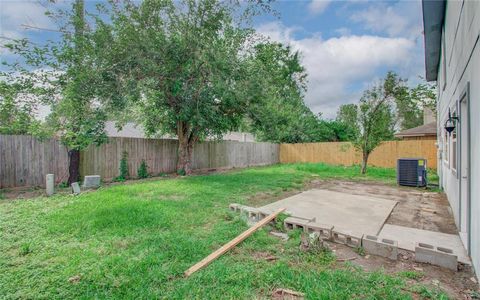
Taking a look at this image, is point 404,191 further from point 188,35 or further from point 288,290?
point 188,35

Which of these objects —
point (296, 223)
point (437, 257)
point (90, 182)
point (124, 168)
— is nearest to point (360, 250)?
point (437, 257)

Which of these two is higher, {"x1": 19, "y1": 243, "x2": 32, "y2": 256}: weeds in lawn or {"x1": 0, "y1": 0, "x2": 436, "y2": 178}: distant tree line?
{"x1": 0, "y1": 0, "x2": 436, "y2": 178}: distant tree line

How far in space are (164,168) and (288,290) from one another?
9059 millimetres

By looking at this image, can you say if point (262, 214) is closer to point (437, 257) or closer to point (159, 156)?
point (437, 257)

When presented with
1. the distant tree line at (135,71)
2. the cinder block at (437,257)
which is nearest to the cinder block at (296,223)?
the cinder block at (437,257)

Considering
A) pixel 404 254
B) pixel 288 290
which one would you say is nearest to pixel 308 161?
pixel 404 254

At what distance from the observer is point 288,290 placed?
7.05ft

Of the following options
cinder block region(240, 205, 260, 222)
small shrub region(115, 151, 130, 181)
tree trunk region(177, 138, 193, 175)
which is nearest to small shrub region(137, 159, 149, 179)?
small shrub region(115, 151, 130, 181)

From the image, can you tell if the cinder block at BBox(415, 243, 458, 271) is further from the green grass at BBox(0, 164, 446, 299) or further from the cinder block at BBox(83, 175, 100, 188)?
the cinder block at BBox(83, 175, 100, 188)

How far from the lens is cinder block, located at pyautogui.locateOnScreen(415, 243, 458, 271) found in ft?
8.44

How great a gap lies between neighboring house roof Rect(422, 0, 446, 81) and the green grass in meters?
5.88

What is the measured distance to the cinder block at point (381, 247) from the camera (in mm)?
2835

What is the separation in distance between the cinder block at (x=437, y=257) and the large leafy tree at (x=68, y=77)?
7331 millimetres

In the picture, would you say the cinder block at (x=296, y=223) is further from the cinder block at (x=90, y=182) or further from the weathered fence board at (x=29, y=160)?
the weathered fence board at (x=29, y=160)
